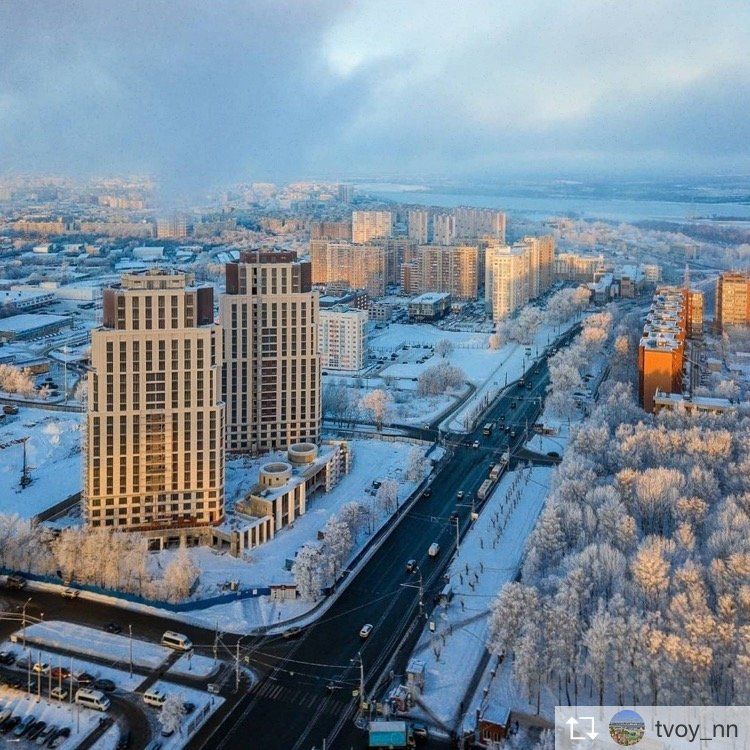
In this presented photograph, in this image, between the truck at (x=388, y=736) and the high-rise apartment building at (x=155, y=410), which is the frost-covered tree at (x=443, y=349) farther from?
the truck at (x=388, y=736)

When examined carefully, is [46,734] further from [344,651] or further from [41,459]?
[41,459]

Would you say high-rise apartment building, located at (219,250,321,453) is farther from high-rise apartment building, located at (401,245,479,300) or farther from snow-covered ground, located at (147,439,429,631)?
high-rise apartment building, located at (401,245,479,300)

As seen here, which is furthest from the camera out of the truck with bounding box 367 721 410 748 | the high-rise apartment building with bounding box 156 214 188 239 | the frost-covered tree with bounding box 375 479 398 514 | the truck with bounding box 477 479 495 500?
the high-rise apartment building with bounding box 156 214 188 239

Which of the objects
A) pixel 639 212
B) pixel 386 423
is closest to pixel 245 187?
pixel 639 212

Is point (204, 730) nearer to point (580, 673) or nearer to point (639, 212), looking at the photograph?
point (580, 673)

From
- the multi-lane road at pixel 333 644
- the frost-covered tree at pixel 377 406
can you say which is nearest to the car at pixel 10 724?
the multi-lane road at pixel 333 644

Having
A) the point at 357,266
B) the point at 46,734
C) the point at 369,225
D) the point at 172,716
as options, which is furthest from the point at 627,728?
the point at 369,225

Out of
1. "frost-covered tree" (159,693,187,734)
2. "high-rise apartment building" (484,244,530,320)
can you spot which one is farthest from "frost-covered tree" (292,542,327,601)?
"high-rise apartment building" (484,244,530,320)
